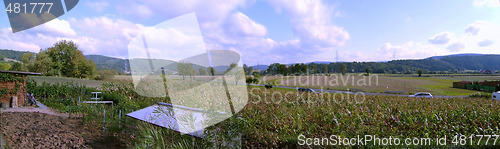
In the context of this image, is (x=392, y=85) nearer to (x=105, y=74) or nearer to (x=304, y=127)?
(x=304, y=127)

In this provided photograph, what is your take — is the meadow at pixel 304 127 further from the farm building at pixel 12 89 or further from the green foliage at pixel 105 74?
the green foliage at pixel 105 74

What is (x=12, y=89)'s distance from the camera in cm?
812

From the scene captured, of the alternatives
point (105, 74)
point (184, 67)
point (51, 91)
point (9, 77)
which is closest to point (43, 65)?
point (105, 74)

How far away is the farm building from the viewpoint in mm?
7922

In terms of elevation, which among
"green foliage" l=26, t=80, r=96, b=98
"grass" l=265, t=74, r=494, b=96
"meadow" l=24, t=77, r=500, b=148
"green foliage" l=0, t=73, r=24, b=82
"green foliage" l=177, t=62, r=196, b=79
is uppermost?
"green foliage" l=177, t=62, r=196, b=79

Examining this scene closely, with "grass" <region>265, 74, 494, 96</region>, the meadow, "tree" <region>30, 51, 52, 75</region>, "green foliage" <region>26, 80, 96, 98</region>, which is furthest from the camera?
"tree" <region>30, 51, 52, 75</region>

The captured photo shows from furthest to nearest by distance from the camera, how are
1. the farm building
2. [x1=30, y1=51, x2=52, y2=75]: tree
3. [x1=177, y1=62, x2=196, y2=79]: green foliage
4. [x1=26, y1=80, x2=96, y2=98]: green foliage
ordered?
[x1=30, y1=51, x2=52, y2=75]: tree → [x1=26, y1=80, x2=96, y2=98]: green foliage → the farm building → [x1=177, y1=62, x2=196, y2=79]: green foliage

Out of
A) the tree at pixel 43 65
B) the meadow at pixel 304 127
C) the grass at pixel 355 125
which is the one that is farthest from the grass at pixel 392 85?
the tree at pixel 43 65

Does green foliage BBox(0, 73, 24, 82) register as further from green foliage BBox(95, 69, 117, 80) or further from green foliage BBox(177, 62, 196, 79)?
green foliage BBox(95, 69, 117, 80)

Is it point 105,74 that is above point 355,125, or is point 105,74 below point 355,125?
above

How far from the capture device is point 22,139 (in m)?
3.83

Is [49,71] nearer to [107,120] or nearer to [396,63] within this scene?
[107,120]

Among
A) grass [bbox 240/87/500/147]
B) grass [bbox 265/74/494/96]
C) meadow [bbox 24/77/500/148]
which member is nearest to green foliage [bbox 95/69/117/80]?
grass [bbox 265/74/494/96]

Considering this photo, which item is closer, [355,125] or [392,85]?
[355,125]
